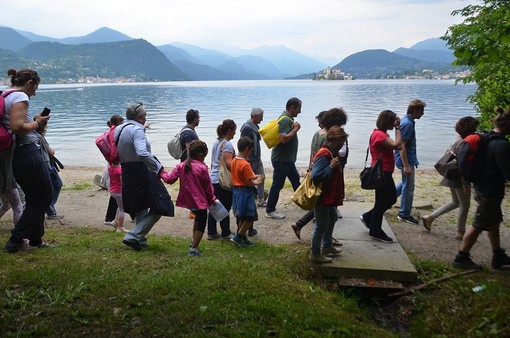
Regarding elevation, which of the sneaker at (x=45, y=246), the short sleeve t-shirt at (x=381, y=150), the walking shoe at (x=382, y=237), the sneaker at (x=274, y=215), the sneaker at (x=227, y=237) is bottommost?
the sneaker at (x=274, y=215)

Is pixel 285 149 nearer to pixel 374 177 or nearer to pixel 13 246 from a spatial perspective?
pixel 374 177

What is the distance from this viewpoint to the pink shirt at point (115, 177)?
6867 mm

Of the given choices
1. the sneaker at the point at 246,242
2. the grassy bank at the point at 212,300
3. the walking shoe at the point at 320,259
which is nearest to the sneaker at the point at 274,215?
the sneaker at the point at 246,242

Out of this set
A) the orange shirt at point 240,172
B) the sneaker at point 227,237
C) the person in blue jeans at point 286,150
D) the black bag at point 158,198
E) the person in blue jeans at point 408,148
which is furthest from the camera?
the person in blue jeans at point 286,150

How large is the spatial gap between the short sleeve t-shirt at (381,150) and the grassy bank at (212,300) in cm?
143

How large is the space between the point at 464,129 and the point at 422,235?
194 centimetres

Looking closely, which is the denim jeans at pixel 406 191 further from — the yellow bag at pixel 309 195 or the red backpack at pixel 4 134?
the red backpack at pixel 4 134

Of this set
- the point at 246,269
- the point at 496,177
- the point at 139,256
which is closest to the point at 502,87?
the point at 496,177

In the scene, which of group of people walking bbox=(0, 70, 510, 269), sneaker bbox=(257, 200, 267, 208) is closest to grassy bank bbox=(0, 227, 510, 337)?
group of people walking bbox=(0, 70, 510, 269)

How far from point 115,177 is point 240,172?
2281 millimetres

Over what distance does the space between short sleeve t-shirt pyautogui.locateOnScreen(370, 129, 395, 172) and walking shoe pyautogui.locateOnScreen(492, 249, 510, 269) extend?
5.61 feet

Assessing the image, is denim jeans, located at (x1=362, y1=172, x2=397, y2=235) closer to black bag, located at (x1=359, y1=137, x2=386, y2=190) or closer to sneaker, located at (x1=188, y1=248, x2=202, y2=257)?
black bag, located at (x1=359, y1=137, x2=386, y2=190)

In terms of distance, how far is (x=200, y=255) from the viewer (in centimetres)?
563

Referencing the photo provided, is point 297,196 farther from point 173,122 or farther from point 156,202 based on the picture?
point 173,122
